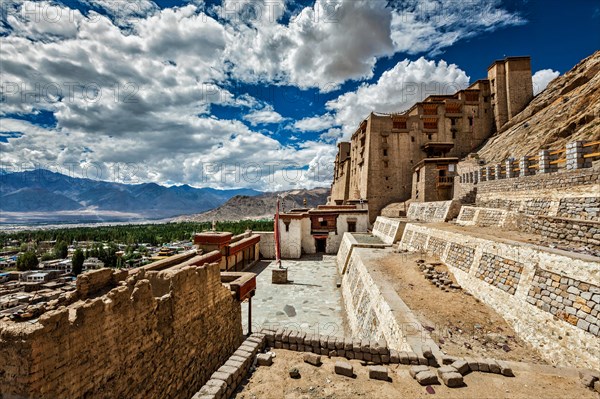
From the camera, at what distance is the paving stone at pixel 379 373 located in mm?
5656

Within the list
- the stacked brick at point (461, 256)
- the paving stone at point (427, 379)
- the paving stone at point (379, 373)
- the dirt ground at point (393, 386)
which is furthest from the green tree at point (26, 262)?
the paving stone at point (427, 379)

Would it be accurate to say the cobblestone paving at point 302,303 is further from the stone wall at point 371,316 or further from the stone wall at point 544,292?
the stone wall at point 544,292

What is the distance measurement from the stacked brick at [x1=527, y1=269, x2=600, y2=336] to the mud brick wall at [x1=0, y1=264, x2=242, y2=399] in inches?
342

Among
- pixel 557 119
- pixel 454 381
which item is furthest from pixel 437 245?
pixel 557 119

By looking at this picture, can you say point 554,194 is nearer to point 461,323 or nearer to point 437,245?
point 437,245

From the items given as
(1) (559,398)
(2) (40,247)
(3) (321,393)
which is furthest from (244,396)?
(2) (40,247)

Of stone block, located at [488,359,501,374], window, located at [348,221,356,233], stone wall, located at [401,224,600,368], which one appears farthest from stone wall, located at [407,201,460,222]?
stone block, located at [488,359,501,374]

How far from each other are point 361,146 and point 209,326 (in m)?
41.1

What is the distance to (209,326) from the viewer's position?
7793 millimetres

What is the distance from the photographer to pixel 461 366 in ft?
18.2

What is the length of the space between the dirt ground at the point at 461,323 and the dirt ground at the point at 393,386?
102 cm

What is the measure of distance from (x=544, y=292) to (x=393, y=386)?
15.0 ft

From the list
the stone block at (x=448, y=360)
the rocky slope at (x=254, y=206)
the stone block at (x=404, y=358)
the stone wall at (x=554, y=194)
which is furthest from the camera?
the rocky slope at (x=254, y=206)

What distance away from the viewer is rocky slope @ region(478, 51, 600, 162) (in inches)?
954
